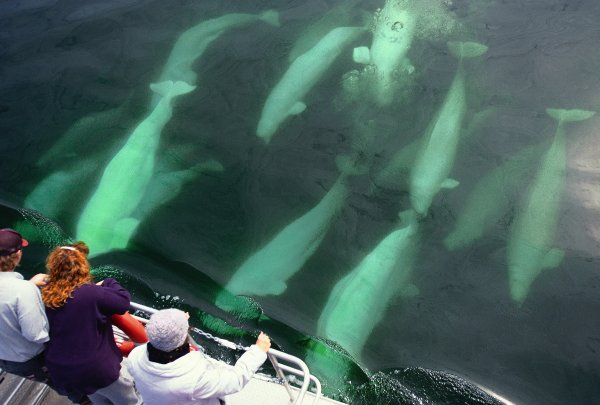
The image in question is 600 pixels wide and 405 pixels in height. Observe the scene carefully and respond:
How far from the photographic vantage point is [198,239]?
7.62 meters

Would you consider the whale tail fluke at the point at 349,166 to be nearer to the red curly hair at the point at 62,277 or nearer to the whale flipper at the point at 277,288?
the whale flipper at the point at 277,288

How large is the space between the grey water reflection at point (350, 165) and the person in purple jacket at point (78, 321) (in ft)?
10.2

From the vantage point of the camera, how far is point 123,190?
8.09 meters

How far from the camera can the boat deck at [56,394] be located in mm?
4809

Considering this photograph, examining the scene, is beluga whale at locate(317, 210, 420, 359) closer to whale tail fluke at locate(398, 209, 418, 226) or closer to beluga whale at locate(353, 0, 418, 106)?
whale tail fluke at locate(398, 209, 418, 226)

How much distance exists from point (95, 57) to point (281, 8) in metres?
3.96

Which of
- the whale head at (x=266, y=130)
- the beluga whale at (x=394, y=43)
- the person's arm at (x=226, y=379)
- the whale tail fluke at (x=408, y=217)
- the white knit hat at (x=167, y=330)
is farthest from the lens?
the beluga whale at (x=394, y=43)

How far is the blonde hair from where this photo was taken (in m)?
3.59

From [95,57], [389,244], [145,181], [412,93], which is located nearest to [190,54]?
[95,57]

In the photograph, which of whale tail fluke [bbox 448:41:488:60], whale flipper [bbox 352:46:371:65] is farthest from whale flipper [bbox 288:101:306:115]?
whale tail fluke [bbox 448:41:488:60]

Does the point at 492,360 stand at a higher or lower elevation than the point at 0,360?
→ lower

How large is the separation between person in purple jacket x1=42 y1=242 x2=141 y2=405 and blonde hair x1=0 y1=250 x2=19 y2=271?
11.6 inches

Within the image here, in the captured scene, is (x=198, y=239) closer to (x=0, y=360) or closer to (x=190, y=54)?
(x=0, y=360)

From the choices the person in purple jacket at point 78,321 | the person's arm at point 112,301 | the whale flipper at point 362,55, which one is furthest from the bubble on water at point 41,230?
the whale flipper at point 362,55
